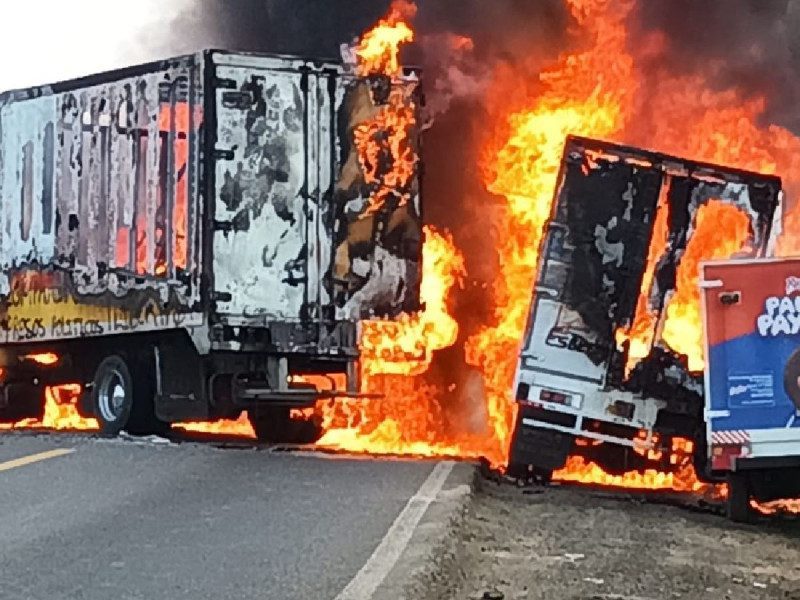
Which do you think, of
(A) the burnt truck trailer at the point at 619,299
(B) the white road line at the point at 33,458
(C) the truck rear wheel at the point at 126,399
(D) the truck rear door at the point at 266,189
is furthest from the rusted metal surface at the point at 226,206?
(B) the white road line at the point at 33,458

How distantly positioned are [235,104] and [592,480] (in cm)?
494

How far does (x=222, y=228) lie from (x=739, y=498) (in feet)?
17.7

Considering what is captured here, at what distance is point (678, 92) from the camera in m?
21.6

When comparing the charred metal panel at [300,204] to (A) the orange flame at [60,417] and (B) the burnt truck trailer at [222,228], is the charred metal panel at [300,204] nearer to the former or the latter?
(B) the burnt truck trailer at [222,228]

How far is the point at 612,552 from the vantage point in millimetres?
9328

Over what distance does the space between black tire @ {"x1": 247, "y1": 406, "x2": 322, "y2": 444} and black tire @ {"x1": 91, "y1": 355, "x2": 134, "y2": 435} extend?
4.60 ft

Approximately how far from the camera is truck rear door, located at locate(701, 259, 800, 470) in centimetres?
1213

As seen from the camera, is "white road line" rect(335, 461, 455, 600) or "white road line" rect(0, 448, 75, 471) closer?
"white road line" rect(335, 461, 455, 600)

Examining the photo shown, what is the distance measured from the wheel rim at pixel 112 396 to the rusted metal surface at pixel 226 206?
501 mm

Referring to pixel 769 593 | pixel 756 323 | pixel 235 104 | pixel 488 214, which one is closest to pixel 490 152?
pixel 488 214

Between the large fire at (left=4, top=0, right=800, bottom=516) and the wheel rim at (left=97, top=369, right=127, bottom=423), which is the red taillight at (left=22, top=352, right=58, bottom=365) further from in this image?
the large fire at (left=4, top=0, right=800, bottom=516)

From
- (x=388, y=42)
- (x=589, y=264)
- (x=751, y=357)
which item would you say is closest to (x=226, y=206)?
(x=589, y=264)

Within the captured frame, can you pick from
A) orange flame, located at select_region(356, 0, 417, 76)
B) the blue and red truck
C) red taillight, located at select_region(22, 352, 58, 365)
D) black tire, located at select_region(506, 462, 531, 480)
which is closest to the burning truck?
black tire, located at select_region(506, 462, 531, 480)

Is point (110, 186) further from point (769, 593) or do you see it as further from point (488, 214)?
point (769, 593)
